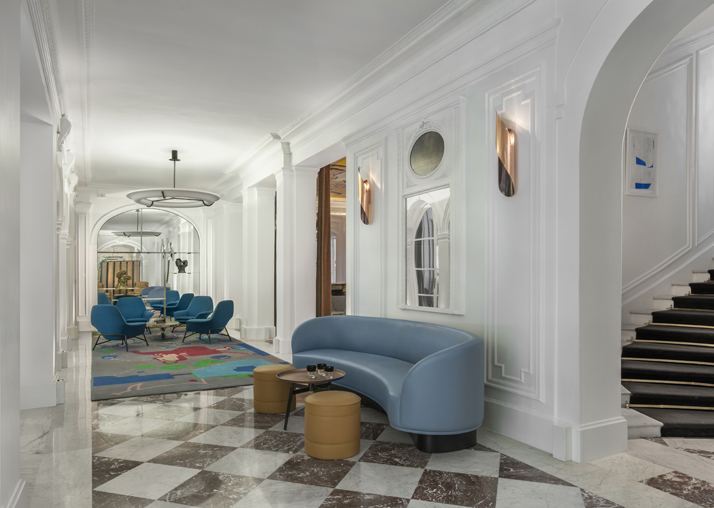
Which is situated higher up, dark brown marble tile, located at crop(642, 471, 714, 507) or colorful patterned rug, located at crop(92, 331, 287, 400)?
dark brown marble tile, located at crop(642, 471, 714, 507)

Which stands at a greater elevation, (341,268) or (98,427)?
(341,268)

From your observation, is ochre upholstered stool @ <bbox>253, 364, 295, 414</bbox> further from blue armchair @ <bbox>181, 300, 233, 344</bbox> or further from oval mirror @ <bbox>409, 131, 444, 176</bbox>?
blue armchair @ <bbox>181, 300, 233, 344</bbox>

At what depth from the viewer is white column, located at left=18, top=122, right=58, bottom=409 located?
16.6 ft

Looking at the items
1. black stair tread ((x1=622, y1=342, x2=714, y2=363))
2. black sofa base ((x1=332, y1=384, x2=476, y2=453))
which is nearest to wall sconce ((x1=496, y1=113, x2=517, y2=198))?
black sofa base ((x1=332, y1=384, x2=476, y2=453))

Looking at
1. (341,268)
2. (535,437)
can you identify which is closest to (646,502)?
(535,437)

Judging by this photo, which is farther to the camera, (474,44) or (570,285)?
(474,44)

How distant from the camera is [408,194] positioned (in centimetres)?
516

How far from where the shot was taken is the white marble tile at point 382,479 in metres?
3.02

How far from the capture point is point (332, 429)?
3523 mm

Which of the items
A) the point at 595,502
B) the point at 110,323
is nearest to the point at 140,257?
the point at 110,323

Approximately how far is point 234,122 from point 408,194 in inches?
131

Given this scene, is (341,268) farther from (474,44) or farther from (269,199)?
(474,44)

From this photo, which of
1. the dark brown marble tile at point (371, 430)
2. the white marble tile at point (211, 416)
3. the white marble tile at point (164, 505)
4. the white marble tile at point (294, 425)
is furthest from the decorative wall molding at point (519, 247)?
the white marble tile at point (164, 505)

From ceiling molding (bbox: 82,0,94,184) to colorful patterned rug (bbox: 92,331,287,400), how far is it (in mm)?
3454
